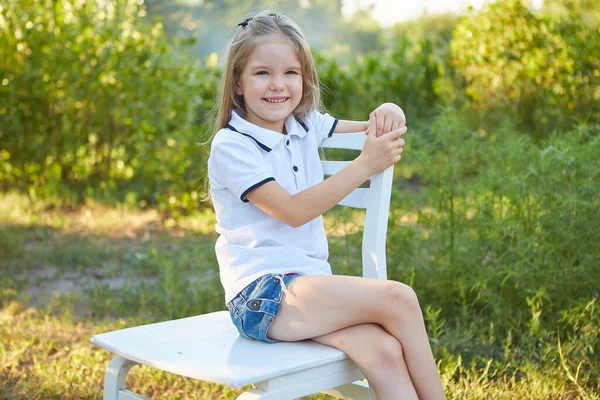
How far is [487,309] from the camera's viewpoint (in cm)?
317

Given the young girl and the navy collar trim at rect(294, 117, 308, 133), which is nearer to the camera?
the young girl

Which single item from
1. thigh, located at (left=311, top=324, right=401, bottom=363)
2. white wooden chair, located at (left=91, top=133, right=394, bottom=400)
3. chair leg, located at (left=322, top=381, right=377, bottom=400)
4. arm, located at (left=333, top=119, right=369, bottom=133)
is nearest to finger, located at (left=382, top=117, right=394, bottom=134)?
white wooden chair, located at (left=91, top=133, right=394, bottom=400)

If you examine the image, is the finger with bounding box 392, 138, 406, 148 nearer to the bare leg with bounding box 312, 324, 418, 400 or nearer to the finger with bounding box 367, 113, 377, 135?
the finger with bounding box 367, 113, 377, 135

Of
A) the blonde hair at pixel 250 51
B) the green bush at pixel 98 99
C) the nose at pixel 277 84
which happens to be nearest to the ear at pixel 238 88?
the blonde hair at pixel 250 51

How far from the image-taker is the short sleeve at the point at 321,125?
225 cm

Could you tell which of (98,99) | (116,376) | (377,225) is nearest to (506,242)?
(377,225)

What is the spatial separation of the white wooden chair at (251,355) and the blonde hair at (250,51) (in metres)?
0.24

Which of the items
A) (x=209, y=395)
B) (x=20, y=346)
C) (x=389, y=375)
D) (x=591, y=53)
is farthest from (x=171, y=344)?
(x=591, y=53)

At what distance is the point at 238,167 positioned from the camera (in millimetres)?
1955

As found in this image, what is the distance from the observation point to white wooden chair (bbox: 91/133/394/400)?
163 centimetres

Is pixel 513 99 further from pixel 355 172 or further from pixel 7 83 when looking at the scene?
pixel 355 172

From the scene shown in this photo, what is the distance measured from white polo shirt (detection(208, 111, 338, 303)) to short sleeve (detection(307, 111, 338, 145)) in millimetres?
119

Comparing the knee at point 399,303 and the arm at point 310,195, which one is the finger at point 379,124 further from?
the knee at point 399,303

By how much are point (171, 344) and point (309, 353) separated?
34 cm
